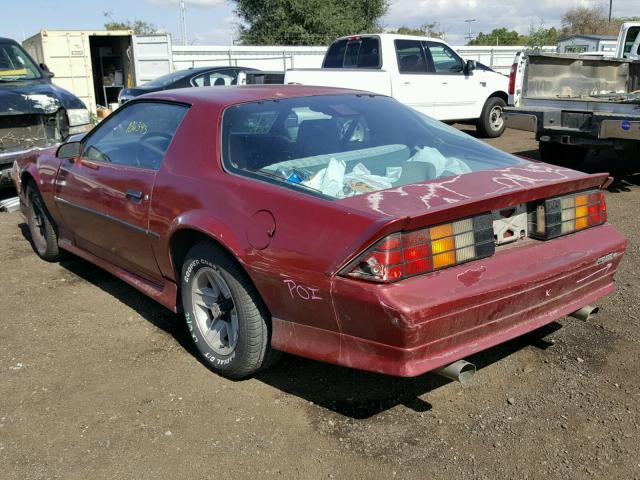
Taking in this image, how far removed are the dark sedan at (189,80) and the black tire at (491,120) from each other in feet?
15.3

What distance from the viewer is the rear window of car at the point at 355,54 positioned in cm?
1066

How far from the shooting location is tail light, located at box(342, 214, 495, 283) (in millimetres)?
2453

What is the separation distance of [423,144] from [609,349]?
1542mm

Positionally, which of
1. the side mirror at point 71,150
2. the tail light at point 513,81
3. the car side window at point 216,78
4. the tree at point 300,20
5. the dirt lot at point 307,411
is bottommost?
the dirt lot at point 307,411

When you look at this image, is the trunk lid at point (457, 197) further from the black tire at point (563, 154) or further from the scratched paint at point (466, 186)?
the black tire at point (563, 154)

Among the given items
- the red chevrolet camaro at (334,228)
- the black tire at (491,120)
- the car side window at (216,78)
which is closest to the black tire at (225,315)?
the red chevrolet camaro at (334,228)

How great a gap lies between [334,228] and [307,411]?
38.1 inches

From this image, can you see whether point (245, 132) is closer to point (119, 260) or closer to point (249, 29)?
point (119, 260)

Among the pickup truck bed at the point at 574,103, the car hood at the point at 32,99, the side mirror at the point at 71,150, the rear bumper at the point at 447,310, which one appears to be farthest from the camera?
the car hood at the point at 32,99

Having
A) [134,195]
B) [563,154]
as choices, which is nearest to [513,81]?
[563,154]

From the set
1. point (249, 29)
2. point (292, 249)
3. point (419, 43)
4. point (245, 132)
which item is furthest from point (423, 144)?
point (249, 29)

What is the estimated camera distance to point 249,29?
31.7 metres

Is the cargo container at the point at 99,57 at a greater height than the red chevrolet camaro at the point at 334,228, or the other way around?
the cargo container at the point at 99,57

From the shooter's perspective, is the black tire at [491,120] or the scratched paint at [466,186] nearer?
the scratched paint at [466,186]
